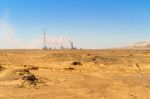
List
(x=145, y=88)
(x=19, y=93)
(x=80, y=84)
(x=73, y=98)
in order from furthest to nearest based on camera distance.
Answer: (x=80, y=84), (x=145, y=88), (x=19, y=93), (x=73, y=98)

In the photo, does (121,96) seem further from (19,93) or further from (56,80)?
(56,80)

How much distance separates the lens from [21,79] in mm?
28688

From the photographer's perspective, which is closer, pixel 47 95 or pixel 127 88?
pixel 47 95

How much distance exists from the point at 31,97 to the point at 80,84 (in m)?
7.36

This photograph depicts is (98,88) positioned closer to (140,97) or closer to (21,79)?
(140,97)

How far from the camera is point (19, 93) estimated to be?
24.5 meters

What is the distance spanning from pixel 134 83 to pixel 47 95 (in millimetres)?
9401

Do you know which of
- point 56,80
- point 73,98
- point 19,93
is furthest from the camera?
point 56,80

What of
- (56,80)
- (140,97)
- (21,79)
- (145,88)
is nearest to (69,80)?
(56,80)

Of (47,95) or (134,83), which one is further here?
(134,83)

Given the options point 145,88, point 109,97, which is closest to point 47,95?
point 109,97

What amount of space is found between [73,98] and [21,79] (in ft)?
24.1

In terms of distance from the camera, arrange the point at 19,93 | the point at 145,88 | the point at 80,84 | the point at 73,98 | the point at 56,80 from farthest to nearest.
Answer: the point at 56,80, the point at 80,84, the point at 145,88, the point at 19,93, the point at 73,98

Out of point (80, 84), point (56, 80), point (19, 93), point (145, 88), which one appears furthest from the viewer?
point (56, 80)
